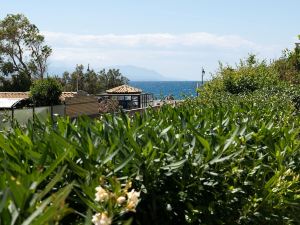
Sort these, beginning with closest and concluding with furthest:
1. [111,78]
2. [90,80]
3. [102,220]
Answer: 1. [102,220]
2. [90,80]
3. [111,78]

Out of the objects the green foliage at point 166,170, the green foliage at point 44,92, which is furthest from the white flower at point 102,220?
the green foliage at point 44,92

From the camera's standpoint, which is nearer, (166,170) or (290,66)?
(166,170)

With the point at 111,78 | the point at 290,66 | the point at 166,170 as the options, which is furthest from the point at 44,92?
the point at 111,78

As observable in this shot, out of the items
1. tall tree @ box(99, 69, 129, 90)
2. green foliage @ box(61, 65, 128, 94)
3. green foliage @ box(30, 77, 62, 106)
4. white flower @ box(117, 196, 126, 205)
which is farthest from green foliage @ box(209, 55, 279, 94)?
tall tree @ box(99, 69, 129, 90)

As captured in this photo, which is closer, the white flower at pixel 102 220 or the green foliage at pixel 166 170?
the white flower at pixel 102 220

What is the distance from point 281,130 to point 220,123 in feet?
1.88

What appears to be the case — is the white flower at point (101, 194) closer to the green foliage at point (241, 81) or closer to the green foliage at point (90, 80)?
the green foliage at point (241, 81)

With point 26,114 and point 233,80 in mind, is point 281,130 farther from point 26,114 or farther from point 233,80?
point 233,80

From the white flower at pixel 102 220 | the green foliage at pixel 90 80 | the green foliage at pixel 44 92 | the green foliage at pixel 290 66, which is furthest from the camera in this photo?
the green foliage at pixel 90 80

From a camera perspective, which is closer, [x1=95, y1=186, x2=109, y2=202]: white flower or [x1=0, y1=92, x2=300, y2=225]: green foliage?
[x1=95, y1=186, x2=109, y2=202]: white flower

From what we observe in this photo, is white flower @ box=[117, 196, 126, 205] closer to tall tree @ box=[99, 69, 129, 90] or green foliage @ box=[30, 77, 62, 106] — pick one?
green foliage @ box=[30, 77, 62, 106]

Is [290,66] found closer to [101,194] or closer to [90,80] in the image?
[101,194]

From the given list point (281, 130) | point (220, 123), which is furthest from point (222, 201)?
point (281, 130)

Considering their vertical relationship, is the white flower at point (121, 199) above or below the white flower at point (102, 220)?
above
